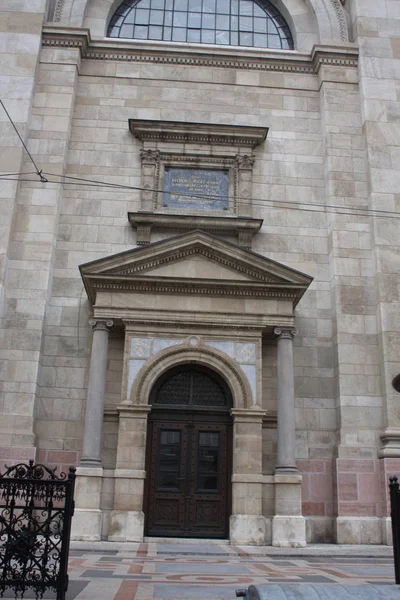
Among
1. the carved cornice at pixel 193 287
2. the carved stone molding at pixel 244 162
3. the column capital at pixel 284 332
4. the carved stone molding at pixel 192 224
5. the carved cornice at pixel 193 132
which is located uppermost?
the carved cornice at pixel 193 132

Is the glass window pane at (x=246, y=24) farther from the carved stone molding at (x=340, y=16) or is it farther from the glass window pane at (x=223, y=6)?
the carved stone molding at (x=340, y=16)

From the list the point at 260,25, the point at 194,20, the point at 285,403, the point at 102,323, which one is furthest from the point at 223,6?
the point at 285,403

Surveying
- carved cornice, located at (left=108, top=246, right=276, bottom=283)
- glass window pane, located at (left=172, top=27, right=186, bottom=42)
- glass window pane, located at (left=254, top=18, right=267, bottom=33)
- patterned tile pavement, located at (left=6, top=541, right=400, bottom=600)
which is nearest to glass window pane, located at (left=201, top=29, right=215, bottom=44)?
glass window pane, located at (left=172, top=27, right=186, bottom=42)

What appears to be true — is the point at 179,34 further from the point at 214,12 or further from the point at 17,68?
the point at 17,68

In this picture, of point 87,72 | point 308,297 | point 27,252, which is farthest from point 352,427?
point 87,72

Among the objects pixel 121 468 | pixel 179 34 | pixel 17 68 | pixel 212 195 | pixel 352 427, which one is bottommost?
pixel 121 468

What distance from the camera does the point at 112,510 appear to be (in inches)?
512

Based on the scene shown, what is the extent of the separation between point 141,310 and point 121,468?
138 inches

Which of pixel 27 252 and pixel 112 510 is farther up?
pixel 27 252

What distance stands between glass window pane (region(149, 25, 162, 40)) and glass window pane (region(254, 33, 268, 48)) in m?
3.00

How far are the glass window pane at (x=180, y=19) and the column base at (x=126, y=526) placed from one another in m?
14.5

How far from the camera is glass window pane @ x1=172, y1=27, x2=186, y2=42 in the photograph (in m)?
18.9

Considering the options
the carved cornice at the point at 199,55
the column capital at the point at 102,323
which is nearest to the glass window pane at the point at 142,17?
the carved cornice at the point at 199,55

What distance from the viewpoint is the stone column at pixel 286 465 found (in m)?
12.8
